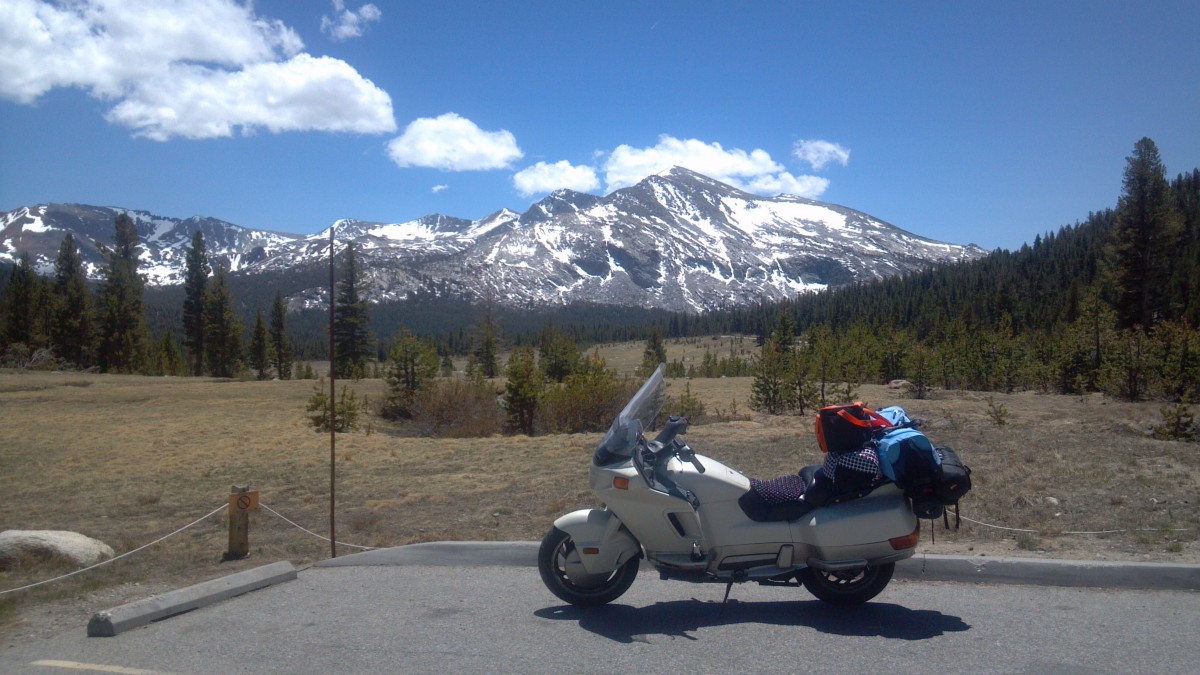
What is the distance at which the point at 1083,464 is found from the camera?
12.1 metres

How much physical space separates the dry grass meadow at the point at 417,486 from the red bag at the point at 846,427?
7.72 ft

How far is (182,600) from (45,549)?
372cm

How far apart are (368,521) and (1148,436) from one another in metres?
14.8

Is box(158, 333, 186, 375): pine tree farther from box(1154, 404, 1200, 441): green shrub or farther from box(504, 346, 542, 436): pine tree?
box(1154, 404, 1200, 441): green shrub

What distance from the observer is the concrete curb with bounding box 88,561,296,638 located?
5.89m

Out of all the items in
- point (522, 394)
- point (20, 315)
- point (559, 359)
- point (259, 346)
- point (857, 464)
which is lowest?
point (522, 394)

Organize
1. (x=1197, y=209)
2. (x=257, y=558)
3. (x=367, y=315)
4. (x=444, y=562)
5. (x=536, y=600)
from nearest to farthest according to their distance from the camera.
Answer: (x=536, y=600), (x=444, y=562), (x=257, y=558), (x=367, y=315), (x=1197, y=209)

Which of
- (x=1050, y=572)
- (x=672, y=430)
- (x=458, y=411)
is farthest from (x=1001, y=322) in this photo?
(x=672, y=430)

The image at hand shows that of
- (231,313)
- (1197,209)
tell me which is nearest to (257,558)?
(231,313)

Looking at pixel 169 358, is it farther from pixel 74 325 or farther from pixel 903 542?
pixel 903 542

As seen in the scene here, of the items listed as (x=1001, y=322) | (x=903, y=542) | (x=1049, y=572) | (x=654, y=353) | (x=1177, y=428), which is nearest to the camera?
(x=903, y=542)

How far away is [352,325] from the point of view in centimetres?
5594

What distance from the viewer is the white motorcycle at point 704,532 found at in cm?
564

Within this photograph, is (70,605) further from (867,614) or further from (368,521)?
(867,614)
